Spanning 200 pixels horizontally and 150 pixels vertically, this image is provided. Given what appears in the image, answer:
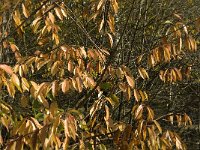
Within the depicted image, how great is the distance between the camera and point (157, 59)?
273 cm

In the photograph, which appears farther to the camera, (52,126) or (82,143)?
(82,143)

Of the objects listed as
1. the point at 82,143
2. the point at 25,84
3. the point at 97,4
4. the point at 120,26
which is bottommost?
the point at 82,143

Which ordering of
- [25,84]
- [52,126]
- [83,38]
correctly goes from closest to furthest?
[52,126], [25,84], [83,38]

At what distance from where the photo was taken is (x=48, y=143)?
194cm

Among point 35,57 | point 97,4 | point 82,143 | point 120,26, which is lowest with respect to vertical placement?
point 82,143

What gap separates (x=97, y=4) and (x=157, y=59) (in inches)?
23.4

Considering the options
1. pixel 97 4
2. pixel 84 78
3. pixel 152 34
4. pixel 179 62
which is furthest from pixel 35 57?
pixel 179 62

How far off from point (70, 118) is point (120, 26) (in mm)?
2495

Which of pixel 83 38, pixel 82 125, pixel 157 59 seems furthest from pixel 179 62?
pixel 82 125

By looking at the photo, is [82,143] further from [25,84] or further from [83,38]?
[83,38]

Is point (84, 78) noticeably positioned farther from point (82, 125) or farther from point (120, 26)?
point (120, 26)

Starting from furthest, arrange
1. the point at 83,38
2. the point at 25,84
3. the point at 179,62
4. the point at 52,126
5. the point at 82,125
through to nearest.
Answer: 1. the point at 179,62
2. the point at 83,38
3. the point at 82,125
4. the point at 25,84
5. the point at 52,126

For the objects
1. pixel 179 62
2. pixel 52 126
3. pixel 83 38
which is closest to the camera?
pixel 52 126

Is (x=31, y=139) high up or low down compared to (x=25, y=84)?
down
